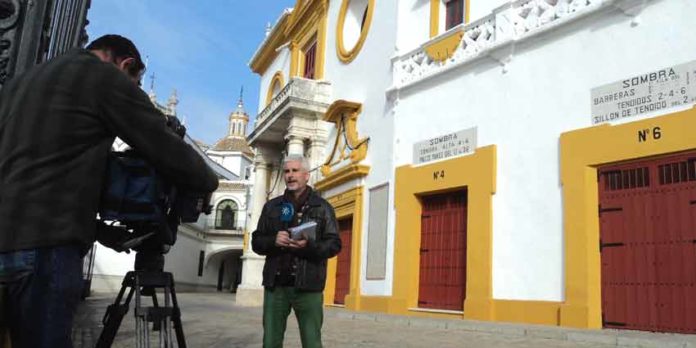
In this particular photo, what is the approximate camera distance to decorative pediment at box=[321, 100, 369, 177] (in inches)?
582

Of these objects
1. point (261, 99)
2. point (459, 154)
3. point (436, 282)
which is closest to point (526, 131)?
point (459, 154)

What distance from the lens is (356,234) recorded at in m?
14.2

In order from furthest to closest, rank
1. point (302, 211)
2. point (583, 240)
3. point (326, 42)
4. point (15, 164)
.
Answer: point (326, 42) → point (583, 240) → point (302, 211) → point (15, 164)

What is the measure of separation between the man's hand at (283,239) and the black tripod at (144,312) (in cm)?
137

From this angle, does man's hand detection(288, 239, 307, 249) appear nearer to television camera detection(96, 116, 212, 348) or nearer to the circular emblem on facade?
television camera detection(96, 116, 212, 348)

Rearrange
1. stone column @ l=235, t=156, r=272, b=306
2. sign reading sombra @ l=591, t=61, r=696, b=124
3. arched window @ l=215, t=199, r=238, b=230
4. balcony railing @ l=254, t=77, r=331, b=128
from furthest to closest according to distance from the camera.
→ arched window @ l=215, t=199, r=238, b=230
stone column @ l=235, t=156, r=272, b=306
balcony railing @ l=254, t=77, r=331, b=128
sign reading sombra @ l=591, t=61, r=696, b=124

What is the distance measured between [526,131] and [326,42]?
9.82 metres

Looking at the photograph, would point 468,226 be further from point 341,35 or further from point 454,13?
point 341,35

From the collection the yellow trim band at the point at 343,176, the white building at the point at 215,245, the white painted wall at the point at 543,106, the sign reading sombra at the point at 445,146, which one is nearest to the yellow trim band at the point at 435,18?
the white painted wall at the point at 543,106

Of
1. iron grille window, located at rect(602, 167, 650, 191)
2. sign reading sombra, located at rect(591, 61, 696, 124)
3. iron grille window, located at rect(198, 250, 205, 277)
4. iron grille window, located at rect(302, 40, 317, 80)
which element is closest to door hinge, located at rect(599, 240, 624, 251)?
iron grille window, located at rect(602, 167, 650, 191)

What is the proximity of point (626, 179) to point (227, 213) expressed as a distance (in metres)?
38.9

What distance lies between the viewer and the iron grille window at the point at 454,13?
12.9 metres

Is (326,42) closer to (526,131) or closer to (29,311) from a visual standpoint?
Answer: (526,131)

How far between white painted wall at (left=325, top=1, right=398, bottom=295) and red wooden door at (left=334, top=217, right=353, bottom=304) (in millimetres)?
1200
